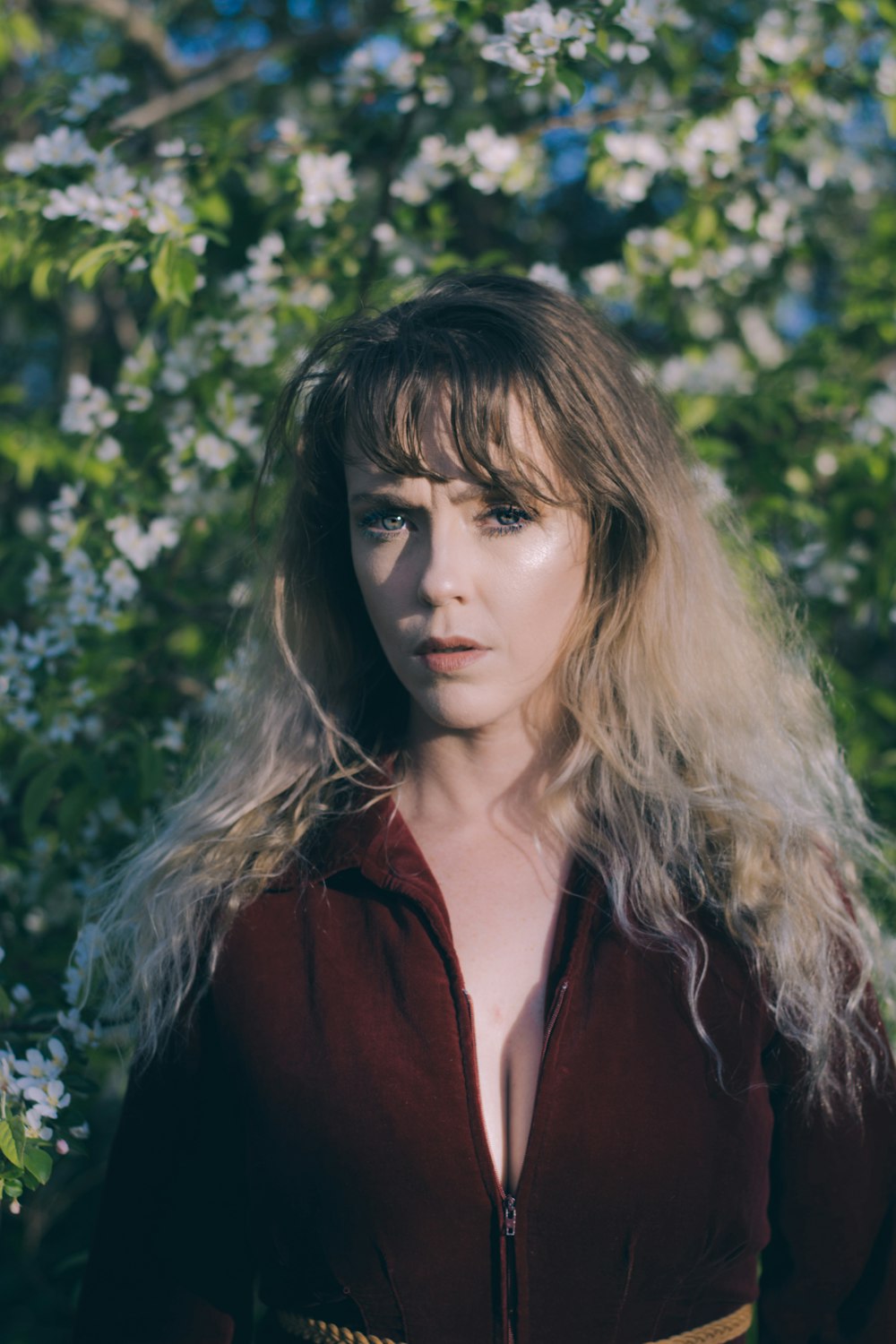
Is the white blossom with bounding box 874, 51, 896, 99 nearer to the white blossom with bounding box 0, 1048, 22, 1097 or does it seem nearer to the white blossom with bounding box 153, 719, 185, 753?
the white blossom with bounding box 153, 719, 185, 753

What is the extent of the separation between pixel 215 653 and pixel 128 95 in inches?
65.5

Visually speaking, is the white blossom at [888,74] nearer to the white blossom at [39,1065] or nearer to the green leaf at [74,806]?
the green leaf at [74,806]

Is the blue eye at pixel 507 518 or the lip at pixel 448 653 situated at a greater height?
the blue eye at pixel 507 518

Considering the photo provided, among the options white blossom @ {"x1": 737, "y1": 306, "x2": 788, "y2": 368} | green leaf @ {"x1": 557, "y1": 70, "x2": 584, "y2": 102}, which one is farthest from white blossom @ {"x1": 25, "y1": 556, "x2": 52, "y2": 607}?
white blossom @ {"x1": 737, "y1": 306, "x2": 788, "y2": 368}

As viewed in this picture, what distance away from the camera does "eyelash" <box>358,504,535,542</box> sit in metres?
1.45

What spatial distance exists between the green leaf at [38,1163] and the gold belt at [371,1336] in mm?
358

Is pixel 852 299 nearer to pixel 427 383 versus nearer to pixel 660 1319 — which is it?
pixel 427 383

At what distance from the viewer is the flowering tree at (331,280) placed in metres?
2.09

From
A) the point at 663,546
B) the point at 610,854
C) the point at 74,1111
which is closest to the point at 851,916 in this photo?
the point at 610,854

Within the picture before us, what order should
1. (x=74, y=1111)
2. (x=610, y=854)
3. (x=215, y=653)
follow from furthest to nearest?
(x=215, y=653)
(x=74, y=1111)
(x=610, y=854)

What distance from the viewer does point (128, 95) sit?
3111mm

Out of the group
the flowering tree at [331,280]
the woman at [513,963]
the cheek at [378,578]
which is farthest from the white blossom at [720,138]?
the cheek at [378,578]

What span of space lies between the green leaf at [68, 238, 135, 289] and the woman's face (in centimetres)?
78

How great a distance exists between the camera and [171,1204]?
1534 millimetres
